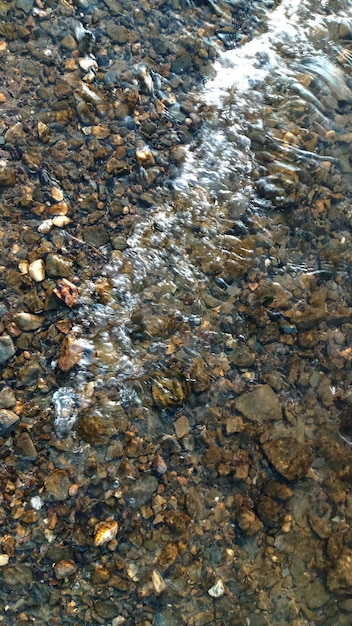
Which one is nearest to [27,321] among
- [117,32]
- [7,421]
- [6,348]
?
[6,348]

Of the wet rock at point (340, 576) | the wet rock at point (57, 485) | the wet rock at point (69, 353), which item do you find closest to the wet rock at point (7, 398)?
the wet rock at point (69, 353)

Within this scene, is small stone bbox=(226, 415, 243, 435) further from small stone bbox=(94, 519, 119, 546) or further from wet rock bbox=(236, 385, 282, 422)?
small stone bbox=(94, 519, 119, 546)

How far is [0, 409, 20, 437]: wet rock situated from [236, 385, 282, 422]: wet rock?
4.37ft

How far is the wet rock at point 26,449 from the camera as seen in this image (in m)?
2.95

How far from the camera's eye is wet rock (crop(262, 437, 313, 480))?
319cm

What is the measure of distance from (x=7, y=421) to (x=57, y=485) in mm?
447

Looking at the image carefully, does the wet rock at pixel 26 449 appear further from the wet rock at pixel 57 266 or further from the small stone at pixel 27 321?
the wet rock at pixel 57 266

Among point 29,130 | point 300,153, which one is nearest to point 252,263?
point 300,153

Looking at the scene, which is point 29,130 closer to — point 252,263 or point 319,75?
point 252,263

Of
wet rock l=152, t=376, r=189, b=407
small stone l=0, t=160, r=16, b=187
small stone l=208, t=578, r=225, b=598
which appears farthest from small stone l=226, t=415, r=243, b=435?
small stone l=0, t=160, r=16, b=187

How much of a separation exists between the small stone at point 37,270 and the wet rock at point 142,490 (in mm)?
1359

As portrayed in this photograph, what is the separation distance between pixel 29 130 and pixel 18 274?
3.88ft

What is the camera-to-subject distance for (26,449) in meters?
2.95

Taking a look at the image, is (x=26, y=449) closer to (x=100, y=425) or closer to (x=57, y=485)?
(x=57, y=485)
